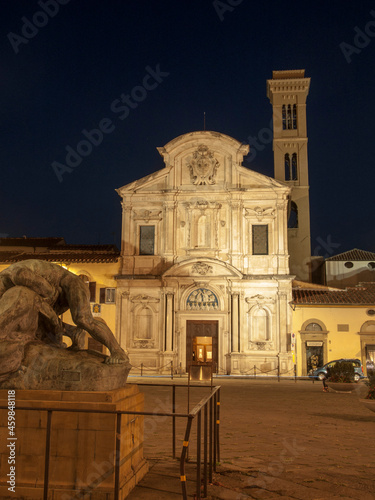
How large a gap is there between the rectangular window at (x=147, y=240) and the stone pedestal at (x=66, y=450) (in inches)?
1063

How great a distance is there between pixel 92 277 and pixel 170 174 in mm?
8173

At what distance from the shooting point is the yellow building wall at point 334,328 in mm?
30156

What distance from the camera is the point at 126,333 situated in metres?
30.9

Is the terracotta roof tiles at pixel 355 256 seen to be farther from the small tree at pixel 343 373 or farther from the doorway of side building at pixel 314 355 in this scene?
the small tree at pixel 343 373

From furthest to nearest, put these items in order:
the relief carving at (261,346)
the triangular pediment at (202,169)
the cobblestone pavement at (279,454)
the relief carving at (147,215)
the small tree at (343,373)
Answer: the relief carving at (147,215) < the triangular pediment at (202,169) < the relief carving at (261,346) < the small tree at (343,373) < the cobblestone pavement at (279,454)

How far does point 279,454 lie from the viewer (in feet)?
26.2

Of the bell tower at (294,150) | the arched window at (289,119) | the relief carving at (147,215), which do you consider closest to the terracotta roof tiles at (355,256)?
the bell tower at (294,150)

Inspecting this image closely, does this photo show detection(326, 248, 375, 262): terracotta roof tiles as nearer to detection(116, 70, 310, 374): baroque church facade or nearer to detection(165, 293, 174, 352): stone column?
detection(116, 70, 310, 374): baroque church facade

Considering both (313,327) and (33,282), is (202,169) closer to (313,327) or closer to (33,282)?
(313,327)

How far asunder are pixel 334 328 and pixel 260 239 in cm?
690

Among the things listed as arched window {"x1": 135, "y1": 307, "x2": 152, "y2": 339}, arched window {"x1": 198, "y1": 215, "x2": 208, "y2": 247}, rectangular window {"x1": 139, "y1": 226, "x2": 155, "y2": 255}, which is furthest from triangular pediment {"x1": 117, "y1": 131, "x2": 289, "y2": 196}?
arched window {"x1": 135, "y1": 307, "x2": 152, "y2": 339}

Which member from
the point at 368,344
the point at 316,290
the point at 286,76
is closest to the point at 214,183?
the point at 316,290

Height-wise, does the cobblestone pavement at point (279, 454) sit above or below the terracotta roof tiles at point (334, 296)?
below

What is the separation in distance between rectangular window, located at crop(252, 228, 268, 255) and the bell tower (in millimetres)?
10884
